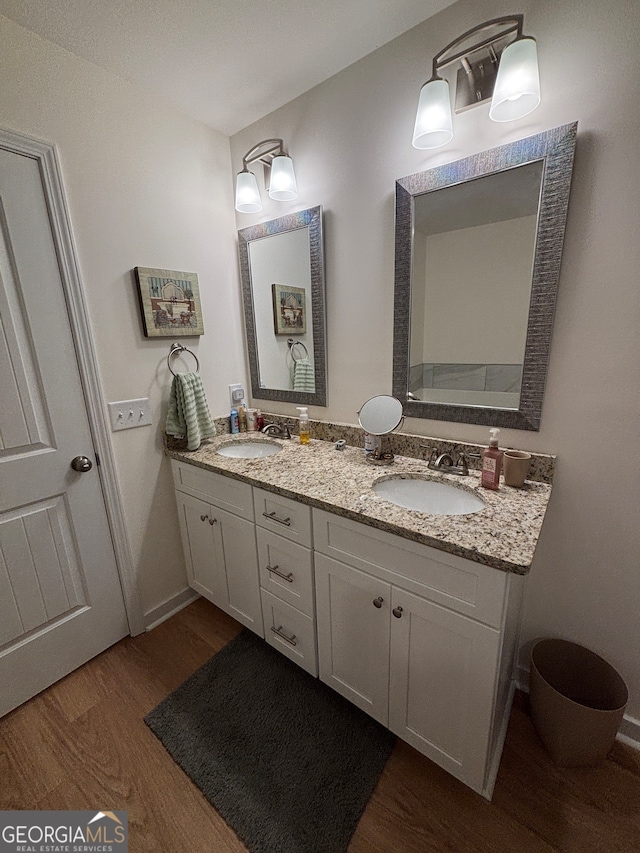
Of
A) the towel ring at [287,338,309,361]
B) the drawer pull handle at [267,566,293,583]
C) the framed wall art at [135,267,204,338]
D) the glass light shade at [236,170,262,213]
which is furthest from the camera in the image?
the towel ring at [287,338,309,361]

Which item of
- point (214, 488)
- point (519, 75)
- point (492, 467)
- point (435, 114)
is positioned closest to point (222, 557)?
point (214, 488)

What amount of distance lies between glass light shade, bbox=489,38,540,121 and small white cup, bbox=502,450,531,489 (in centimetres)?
101

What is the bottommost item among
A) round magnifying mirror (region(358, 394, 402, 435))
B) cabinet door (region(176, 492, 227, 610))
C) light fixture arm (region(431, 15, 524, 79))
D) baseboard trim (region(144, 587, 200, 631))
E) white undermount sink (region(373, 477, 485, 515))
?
baseboard trim (region(144, 587, 200, 631))

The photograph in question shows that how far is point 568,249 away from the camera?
3.32 feet

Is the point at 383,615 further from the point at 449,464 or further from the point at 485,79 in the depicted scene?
the point at 485,79

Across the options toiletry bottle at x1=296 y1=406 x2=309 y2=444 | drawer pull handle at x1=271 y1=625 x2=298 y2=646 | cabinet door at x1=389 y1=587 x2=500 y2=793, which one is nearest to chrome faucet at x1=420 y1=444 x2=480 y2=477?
cabinet door at x1=389 y1=587 x2=500 y2=793

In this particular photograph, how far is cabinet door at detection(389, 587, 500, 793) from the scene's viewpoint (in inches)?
33.7

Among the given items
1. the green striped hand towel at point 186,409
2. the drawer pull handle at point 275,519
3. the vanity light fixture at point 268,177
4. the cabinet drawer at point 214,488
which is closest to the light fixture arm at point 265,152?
the vanity light fixture at point 268,177

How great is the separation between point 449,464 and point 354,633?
0.68 metres

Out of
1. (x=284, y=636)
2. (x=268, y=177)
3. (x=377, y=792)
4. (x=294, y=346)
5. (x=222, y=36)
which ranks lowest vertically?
(x=377, y=792)

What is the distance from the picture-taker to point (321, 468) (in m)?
1.33

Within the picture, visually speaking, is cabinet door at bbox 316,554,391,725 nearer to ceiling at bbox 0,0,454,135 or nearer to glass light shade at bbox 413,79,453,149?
glass light shade at bbox 413,79,453,149

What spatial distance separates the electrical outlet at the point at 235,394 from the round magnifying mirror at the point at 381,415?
2.64ft

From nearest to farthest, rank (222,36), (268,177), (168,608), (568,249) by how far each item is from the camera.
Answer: (568,249) < (222,36) < (268,177) < (168,608)
